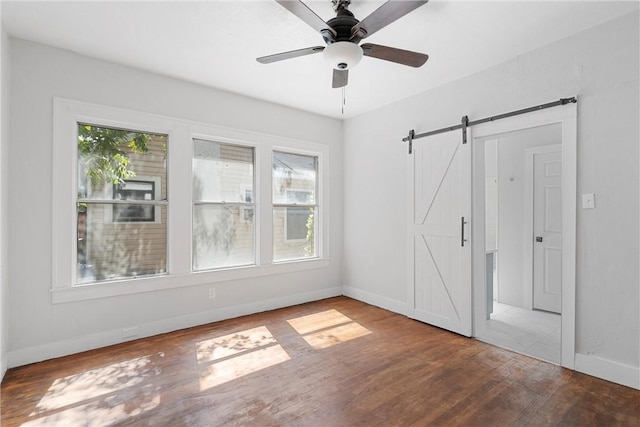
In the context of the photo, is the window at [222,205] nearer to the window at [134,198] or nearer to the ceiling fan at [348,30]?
the window at [134,198]

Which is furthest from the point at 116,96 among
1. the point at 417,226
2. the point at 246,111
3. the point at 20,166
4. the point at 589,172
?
the point at 589,172

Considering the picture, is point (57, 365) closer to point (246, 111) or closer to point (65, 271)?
point (65, 271)

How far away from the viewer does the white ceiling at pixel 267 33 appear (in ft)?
7.91

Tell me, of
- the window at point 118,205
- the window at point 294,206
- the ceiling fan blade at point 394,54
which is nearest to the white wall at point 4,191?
the window at point 118,205

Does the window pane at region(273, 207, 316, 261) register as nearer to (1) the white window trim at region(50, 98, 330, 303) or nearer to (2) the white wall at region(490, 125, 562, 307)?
(1) the white window trim at region(50, 98, 330, 303)

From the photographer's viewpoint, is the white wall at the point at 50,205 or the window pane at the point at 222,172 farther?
the window pane at the point at 222,172

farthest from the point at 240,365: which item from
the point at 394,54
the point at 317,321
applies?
the point at 394,54

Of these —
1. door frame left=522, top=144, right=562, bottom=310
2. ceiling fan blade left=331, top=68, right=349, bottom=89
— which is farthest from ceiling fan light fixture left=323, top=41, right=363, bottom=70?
door frame left=522, top=144, right=562, bottom=310

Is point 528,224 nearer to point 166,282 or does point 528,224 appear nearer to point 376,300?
point 376,300

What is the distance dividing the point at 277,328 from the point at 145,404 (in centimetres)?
163

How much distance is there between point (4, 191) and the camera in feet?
8.81

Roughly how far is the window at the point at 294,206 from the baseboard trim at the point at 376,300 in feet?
2.72

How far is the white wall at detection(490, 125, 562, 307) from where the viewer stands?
4.49 m

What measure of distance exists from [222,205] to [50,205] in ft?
5.50
